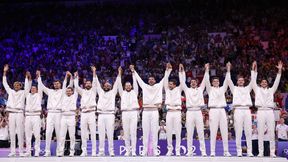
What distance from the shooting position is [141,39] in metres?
26.2

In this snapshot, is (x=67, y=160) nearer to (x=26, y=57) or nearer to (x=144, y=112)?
(x=144, y=112)

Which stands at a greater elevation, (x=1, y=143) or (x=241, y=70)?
(x=241, y=70)

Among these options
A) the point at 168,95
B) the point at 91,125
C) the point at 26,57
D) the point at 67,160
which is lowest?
the point at 67,160

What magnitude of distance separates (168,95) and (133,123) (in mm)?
1355

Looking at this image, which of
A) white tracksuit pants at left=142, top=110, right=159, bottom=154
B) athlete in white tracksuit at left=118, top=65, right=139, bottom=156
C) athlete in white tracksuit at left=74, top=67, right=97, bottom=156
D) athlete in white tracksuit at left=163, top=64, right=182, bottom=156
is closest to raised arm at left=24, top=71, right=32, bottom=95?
athlete in white tracksuit at left=74, top=67, right=97, bottom=156

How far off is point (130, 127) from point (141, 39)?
1271 centimetres

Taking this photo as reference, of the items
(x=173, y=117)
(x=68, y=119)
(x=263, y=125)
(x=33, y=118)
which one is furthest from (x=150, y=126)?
(x=33, y=118)

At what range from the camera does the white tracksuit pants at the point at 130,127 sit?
46.1 ft

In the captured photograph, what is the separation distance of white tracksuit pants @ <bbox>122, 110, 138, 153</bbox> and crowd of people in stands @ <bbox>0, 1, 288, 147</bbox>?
826 centimetres

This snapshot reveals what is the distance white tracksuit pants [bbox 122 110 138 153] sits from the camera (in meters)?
14.1

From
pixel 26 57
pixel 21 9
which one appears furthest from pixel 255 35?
pixel 21 9

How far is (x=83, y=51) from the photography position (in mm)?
26016

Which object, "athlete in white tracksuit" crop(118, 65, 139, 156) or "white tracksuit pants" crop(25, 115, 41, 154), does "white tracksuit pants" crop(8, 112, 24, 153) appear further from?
"athlete in white tracksuit" crop(118, 65, 139, 156)

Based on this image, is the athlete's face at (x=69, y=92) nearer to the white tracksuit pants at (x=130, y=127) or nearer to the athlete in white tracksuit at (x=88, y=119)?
the athlete in white tracksuit at (x=88, y=119)
